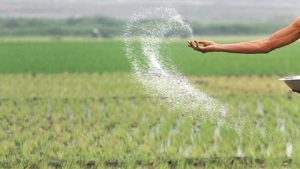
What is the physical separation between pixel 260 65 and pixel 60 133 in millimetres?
11176

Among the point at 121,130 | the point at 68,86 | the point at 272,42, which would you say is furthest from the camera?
the point at 68,86

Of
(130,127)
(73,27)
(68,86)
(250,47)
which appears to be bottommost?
(73,27)

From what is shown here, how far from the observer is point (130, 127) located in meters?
6.85

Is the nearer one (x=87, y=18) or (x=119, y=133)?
(x=119, y=133)

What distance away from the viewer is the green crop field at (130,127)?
16.6ft

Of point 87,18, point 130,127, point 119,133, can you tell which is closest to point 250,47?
point 119,133

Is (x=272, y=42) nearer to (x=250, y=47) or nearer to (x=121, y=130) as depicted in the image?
(x=250, y=47)

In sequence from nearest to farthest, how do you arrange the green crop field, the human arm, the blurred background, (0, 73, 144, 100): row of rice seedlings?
the human arm, the green crop field, (0, 73, 144, 100): row of rice seedlings, the blurred background

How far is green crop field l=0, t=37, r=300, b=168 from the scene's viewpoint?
200 inches

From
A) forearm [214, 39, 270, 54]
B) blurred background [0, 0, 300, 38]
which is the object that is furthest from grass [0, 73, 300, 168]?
blurred background [0, 0, 300, 38]

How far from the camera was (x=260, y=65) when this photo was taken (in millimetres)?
17000

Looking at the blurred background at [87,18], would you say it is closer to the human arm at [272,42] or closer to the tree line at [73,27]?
the tree line at [73,27]

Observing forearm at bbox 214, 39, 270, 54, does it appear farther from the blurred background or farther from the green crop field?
the blurred background

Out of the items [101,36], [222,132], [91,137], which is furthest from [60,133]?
[101,36]
